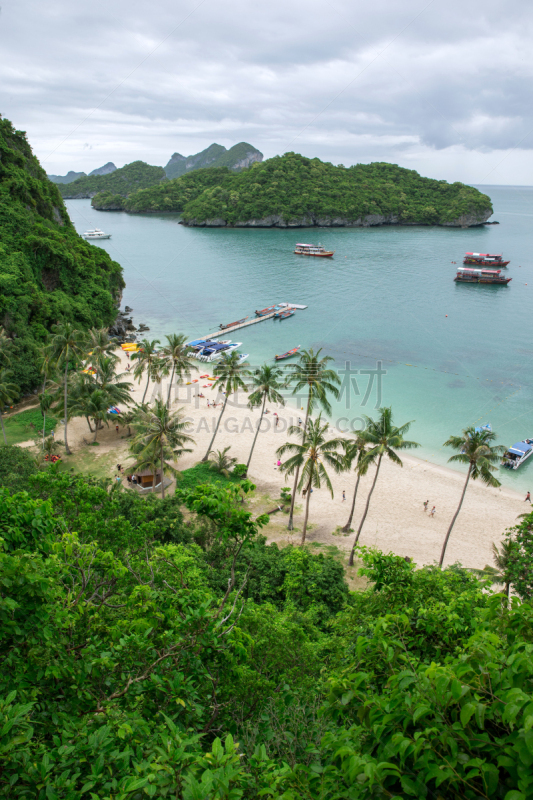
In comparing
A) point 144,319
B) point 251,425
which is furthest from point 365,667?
point 144,319

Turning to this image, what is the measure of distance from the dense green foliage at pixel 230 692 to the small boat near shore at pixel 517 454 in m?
31.5

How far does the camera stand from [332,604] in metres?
21.1

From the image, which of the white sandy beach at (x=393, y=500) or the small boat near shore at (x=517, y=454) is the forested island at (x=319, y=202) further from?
the small boat near shore at (x=517, y=454)

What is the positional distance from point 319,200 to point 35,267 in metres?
145

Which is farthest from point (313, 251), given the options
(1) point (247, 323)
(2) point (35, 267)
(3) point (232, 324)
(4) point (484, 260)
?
(2) point (35, 267)

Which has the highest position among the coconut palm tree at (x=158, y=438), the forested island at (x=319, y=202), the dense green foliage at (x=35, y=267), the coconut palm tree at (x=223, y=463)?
the forested island at (x=319, y=202)

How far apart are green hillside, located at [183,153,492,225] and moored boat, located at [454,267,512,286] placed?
272 ft

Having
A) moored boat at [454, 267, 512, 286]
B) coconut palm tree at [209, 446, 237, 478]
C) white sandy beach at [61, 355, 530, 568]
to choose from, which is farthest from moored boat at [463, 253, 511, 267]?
coconut palm tree at [209, 446, 237, 478]

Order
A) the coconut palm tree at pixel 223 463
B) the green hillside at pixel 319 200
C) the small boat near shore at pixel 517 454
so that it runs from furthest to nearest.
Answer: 1. the green hillside at pixel 319 200
2. the small boat near shore at pixel 517 454
3. the coconut palm tree at pixel 223 463

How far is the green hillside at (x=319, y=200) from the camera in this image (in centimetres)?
17462

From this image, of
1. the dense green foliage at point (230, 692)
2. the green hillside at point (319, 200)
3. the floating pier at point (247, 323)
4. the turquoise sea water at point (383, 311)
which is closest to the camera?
Result: the dense green foliage at point (230, 692)

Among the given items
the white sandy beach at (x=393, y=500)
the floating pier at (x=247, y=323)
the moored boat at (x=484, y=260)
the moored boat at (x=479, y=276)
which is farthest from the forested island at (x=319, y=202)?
the white sandy beach at (x=393, y=500)

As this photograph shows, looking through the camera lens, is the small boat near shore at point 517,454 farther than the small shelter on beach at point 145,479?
Yes

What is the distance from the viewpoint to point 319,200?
177 meters
